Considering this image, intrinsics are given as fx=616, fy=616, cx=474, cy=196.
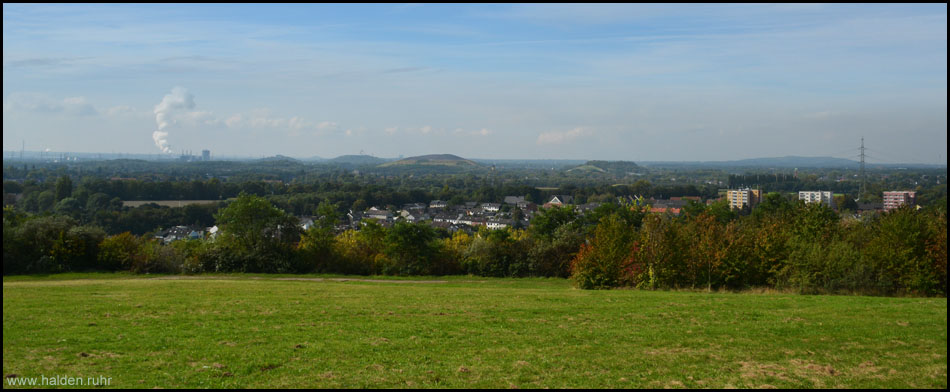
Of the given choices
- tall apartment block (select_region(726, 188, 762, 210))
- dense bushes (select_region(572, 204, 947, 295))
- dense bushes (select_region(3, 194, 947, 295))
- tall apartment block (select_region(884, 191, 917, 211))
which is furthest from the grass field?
tall apartment block (select_region(726, 188, 762, 210))

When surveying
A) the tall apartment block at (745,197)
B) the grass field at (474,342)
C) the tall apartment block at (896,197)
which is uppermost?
the grass field at (474,342)

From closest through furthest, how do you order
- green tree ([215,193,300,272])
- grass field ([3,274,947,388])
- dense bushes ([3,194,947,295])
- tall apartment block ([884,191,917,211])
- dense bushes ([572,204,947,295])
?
grass field ([3,274,947,388])
dense bushes ([572,204,947,295])
dense bushes ([3,194,947,295])
green tree ([215,193,300,272])
tall apartment block ([884,191,917,211])

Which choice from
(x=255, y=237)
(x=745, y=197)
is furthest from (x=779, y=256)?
(x=745, y=197)

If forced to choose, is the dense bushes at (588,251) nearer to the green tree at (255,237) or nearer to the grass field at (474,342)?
the green tree at (255,237)

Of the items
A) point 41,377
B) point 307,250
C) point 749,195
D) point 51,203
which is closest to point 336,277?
point 307,250

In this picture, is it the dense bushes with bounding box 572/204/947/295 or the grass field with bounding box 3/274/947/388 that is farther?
the dense bushes with bounding box 572/204/947/295

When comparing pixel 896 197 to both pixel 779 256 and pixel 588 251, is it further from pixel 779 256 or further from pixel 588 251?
pixel 588 251

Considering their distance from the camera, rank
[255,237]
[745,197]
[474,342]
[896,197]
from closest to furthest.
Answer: [474,342] < [255,237] < [896,197] < [745,197]

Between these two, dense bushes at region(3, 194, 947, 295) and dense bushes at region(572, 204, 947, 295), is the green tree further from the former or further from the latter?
dense bushes at region(572, 204, 947, 295)

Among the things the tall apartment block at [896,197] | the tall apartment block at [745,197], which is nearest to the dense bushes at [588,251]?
the tall apartment block at [896,197]
